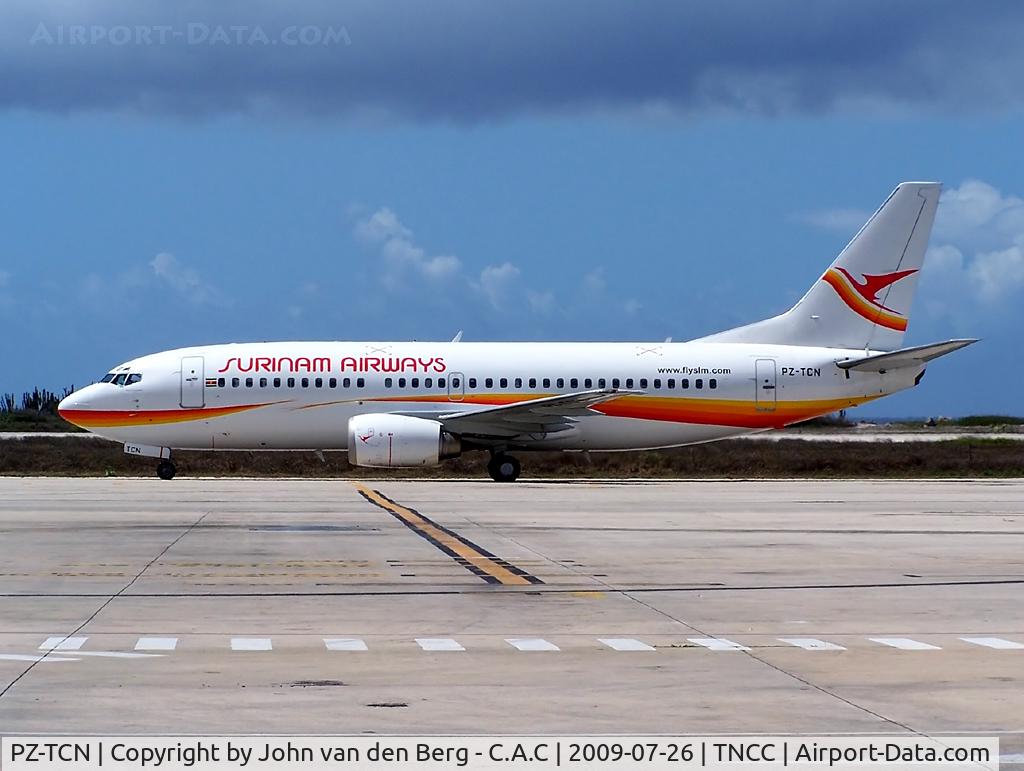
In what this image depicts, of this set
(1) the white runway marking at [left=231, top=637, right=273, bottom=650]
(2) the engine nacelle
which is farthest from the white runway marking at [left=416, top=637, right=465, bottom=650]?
(2) the engine nacelle

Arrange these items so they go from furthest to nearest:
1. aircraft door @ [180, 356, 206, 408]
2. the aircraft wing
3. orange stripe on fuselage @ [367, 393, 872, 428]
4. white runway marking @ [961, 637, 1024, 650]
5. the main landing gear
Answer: orange stripe on fuselage @ [367, 393, 872, 428], the main landing gear, aircraft door @ [180, 356, 206, 408], the aircraft wing, white runway marking @ [961, 637, 1024, 650]

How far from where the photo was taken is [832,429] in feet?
239

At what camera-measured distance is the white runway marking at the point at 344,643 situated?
37.6 feet

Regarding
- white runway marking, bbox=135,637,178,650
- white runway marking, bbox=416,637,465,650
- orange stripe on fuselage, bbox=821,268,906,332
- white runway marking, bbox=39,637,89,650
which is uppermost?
orange stripe on fuselage, bbox=821,268,906,332

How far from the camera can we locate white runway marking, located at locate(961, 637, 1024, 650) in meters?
11.6

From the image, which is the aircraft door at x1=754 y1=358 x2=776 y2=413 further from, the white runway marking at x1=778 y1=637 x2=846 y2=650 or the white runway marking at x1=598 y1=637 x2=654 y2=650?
the white runway marking at x1=598 y1=637 x2=654 y2=650

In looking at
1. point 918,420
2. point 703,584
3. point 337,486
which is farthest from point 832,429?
point 703,584

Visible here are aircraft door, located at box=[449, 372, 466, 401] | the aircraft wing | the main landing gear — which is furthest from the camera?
the main landing gear

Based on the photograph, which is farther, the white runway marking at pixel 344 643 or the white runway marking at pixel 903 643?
the white runway marking at pixel 903 643

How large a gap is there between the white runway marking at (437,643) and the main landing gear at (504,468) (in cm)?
2927

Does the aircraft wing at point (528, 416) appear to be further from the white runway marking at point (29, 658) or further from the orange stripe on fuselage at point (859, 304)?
the white runway marking at point (29, 658)

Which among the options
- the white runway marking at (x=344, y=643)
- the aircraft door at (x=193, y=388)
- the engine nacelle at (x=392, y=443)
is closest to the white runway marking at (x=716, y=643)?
the white runway marking at (x=344, y=643)

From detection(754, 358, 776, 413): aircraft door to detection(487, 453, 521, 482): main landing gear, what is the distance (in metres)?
6.79
